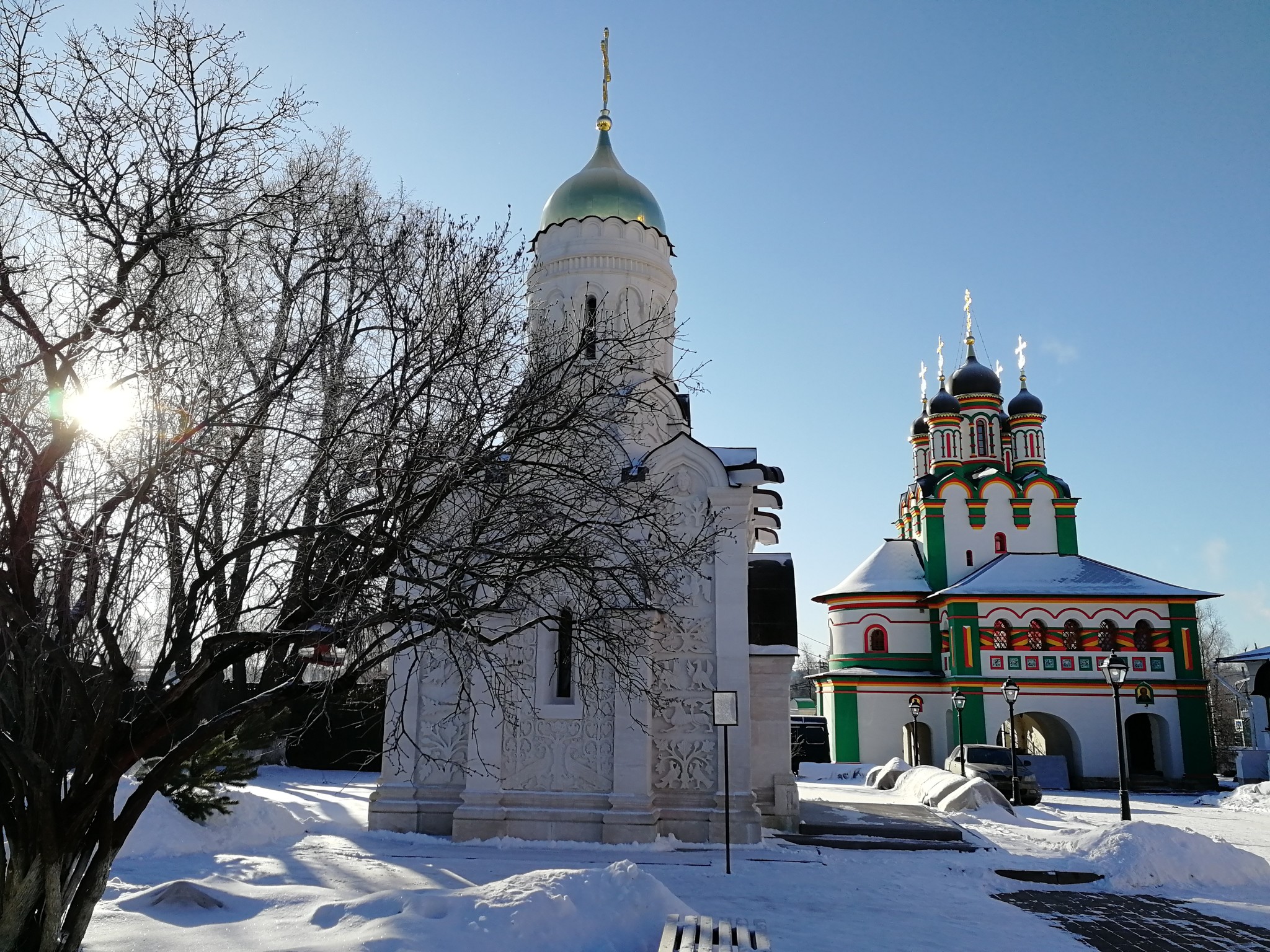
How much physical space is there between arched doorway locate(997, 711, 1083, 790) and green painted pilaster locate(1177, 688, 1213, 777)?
136 inches

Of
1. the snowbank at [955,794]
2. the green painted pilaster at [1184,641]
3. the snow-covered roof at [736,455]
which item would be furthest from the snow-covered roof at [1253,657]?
the snow-covered roof at [736,455]

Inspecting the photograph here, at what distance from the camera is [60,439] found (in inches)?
224

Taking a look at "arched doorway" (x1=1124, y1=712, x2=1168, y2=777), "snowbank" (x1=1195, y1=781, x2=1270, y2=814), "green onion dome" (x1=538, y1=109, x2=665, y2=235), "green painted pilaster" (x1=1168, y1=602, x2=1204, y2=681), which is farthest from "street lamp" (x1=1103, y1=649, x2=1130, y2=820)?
"green painted pilaster" (x1=1168, y1=602, x2=1204, y2=681)

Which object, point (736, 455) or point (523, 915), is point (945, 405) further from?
point (523, 915)

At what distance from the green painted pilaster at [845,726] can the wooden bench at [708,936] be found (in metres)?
31.1

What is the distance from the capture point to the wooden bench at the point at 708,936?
627cm

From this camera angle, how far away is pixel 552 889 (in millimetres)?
7332

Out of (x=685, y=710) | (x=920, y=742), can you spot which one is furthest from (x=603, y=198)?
(x=920, y=742)

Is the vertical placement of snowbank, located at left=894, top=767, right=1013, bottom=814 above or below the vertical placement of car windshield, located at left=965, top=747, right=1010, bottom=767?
below

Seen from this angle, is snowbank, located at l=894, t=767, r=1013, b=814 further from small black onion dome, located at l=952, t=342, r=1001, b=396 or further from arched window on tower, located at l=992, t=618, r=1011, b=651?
small black onion dome, located at l=952, t=342, r=1001, b=396

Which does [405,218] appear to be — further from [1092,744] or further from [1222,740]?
[1222,740]

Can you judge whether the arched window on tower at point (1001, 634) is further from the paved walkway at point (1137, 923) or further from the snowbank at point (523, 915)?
the snowbank at point (523, 915)

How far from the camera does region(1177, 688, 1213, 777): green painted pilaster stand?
32156 mm

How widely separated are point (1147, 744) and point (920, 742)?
771 cm
